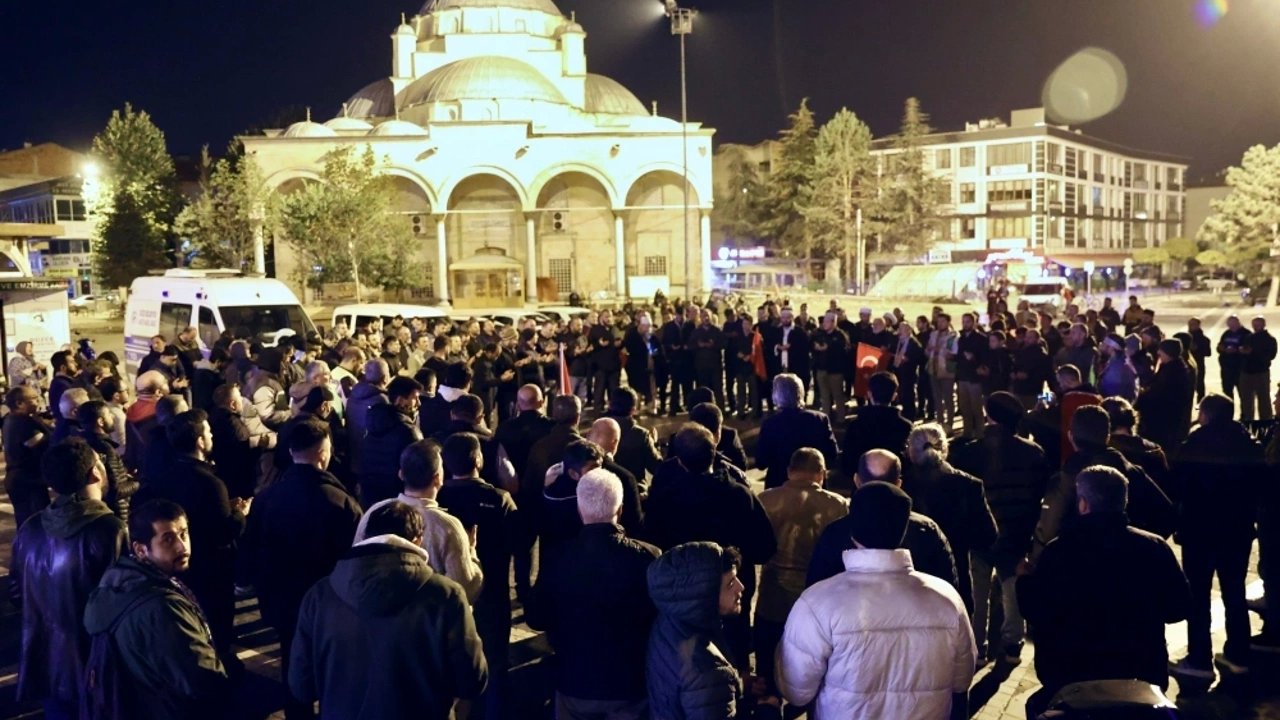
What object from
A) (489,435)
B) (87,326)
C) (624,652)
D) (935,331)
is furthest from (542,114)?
(624,652)

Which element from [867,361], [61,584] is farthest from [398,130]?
[61,584]

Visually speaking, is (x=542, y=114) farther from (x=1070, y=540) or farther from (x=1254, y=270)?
(x=1070, y=540)

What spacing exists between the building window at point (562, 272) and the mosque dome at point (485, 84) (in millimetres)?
8141

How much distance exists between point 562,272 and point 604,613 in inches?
1766

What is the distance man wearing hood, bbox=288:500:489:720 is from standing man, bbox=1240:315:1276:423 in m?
12.4

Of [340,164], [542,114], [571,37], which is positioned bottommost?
[340,164]

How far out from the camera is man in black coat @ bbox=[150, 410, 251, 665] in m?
5.12

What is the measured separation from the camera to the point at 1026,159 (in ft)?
204

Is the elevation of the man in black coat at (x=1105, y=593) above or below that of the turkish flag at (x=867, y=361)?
below

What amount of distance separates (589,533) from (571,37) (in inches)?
2065

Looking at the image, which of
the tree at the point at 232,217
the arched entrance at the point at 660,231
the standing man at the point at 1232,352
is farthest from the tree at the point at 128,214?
the standing man at the point at 1232,352

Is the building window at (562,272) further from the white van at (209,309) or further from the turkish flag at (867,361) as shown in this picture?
the turkish flag at (867,361)

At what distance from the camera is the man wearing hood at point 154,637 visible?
10.6 ft

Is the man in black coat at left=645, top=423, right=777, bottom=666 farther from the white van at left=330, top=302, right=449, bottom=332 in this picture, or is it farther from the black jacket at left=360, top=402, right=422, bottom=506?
the white van at left=330, top=302, right=449, bottom=332
